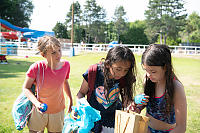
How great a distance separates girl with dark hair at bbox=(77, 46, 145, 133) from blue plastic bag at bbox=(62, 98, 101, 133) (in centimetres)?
31

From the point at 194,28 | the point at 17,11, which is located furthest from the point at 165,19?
the point at 17,11

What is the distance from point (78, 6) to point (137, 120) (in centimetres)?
6992

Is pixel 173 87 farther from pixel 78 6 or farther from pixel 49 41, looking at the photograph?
pixel 78 6

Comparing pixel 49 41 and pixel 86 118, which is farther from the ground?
pixel 49 41

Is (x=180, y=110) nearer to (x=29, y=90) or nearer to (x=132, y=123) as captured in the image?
(x=132, y=123)

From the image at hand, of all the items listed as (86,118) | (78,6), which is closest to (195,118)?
(86,118)

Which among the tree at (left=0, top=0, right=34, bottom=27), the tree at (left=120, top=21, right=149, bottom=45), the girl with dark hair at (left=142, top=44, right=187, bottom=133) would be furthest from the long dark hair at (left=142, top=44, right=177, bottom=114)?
the tree at (left=120, top=21, right=149, bottom=45)

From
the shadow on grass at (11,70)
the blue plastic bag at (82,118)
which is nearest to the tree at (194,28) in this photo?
the shadow on grass at (11,70)

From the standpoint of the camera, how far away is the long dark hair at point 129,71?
1.84 meters

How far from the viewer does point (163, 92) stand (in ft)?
5.94

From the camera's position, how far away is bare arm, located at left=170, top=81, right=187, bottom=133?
159cm

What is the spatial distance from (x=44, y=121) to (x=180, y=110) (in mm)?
1454

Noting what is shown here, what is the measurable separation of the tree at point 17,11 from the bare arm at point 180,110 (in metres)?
50.1

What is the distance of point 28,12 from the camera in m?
52.9
